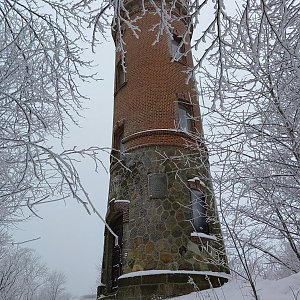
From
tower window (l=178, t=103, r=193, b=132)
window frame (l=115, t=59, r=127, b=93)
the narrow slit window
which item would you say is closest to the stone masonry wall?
tower window (l=178, t=103, r=193, b=132)

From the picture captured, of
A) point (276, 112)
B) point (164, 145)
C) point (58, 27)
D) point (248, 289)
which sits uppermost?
point (164, 145)

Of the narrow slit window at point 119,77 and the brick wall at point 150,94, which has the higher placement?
the narrow slit window at point 119,77

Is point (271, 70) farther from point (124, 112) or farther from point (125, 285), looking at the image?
point (124, 112)

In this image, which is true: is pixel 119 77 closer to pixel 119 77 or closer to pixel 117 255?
pixel 119 77

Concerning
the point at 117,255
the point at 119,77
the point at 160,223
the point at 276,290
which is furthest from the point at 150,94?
the point at 276,290

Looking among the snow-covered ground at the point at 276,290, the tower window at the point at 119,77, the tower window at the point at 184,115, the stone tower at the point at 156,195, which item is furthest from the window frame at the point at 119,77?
the snow-covered ground at the point at 276,290

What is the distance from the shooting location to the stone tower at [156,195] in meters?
7.95

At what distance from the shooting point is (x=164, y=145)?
376 inches

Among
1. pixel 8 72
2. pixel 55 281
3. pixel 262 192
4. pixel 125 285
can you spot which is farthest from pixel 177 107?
pixel 55 281

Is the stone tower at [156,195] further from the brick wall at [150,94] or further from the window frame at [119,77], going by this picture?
the window frame at [119,77]

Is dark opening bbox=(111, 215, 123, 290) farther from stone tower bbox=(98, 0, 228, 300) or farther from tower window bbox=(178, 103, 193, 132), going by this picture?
tower window bbox=(178, 103, 193, 132)

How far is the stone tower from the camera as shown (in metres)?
7.95

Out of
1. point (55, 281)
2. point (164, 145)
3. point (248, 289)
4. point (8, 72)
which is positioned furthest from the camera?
point (55, 281)

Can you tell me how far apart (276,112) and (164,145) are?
5.31 metres
